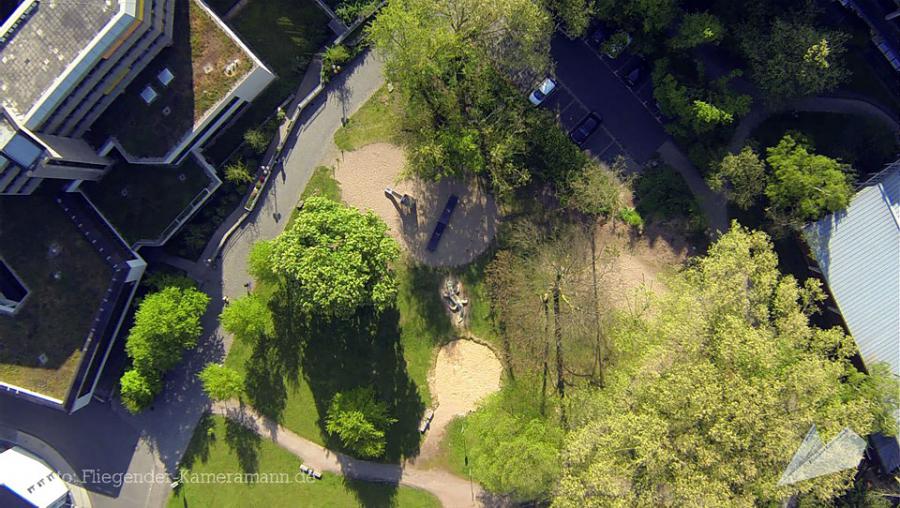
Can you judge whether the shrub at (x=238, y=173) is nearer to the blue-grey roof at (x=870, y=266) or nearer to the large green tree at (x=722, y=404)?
the large green tree at (x=722, y=404)

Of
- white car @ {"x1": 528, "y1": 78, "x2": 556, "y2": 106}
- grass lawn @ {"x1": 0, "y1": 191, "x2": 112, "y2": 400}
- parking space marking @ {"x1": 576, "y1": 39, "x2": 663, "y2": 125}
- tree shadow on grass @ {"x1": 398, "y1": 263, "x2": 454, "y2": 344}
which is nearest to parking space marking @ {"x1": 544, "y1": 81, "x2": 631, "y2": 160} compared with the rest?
white car @ {"x1": 528, "y1": 78, "x2": 556, "y2": 106}

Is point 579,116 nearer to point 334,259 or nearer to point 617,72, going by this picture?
point 617,72

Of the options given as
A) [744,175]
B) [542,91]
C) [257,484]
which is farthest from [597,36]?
Answer: [257,484]

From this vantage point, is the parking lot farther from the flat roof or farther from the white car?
the flat roof

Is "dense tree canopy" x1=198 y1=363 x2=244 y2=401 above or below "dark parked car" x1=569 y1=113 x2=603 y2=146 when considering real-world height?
above

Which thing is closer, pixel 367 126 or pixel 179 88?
pixel 179 88

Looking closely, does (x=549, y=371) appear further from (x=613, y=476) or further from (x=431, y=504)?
(x=431, y=504)
